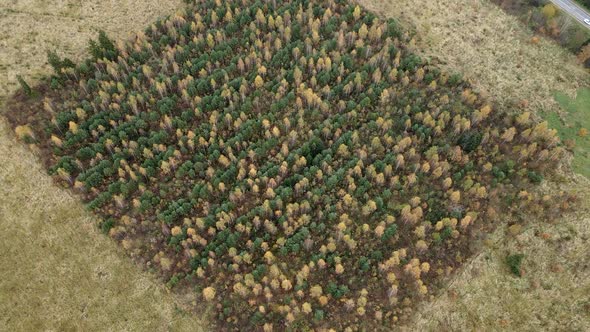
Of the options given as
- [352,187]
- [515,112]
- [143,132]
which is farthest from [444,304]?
[143,132]

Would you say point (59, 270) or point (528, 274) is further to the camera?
point (528, 274)

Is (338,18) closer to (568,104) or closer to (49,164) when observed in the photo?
(568,104)

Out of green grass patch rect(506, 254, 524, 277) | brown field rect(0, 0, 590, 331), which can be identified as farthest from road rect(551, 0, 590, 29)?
green grass patch rect(506, 254, 524, 277)

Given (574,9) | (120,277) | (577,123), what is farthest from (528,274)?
(574,9)

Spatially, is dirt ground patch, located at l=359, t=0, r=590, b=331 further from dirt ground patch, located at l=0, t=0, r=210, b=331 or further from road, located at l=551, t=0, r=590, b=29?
dirt ground patch, located at l=0, t=0, r=210, b=331

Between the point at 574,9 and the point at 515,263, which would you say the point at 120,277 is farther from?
the point at 574,9

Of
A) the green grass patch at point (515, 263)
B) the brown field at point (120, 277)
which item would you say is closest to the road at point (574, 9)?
the brown field at point (120, 277)

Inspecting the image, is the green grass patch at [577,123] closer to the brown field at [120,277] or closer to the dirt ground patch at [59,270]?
the brown field at [120,277]
